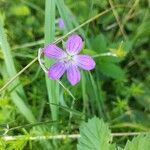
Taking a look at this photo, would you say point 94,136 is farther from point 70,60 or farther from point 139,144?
point 70,60

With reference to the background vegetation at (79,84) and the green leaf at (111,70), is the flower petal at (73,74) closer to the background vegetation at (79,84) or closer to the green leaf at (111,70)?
the background vegetation at (79,84)

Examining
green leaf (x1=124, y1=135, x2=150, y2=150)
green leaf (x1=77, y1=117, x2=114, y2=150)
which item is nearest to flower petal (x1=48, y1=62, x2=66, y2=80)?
green leaf (x1=77, y1=117, x2=114, y2=150)


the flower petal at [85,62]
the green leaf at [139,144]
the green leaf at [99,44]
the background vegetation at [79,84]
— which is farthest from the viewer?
the green leaf at [99,44]

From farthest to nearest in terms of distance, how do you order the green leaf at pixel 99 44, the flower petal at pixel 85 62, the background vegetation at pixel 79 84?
1. the green leaf at pixel 99 44
2. the background vegetation at pixel 79 84
3. the flower petal at pixel 85 62

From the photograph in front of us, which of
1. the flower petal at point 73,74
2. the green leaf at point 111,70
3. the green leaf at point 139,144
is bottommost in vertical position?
the green leaf at point 139,144

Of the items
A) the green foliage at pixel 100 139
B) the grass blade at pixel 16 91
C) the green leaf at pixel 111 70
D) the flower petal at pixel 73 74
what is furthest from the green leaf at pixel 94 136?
the green leaf at pixel 111 70

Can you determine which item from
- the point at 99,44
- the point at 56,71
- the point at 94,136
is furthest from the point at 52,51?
A: the point at 99,44

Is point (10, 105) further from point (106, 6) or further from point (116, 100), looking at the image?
point (106, 6)
